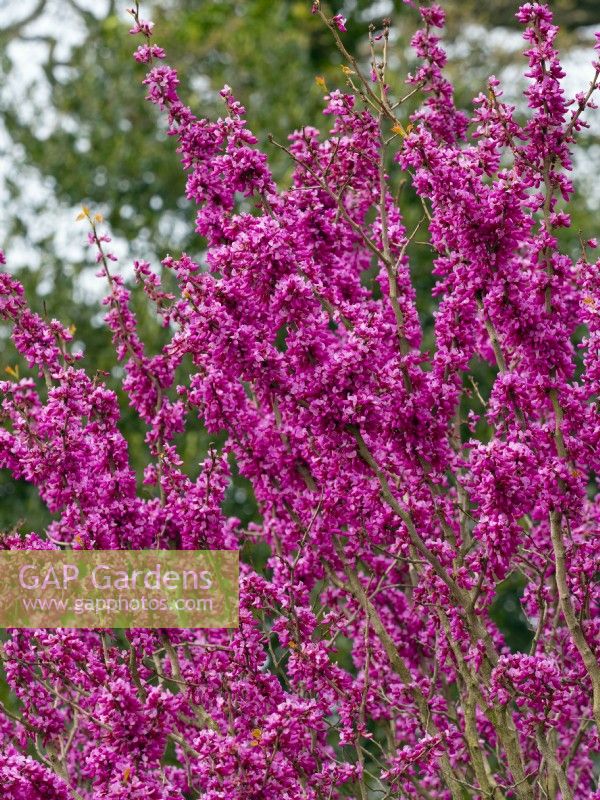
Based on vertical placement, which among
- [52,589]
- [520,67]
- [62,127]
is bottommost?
[52,589]

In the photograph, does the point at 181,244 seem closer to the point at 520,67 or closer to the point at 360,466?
the point at 520,67

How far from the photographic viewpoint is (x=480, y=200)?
4082 mm

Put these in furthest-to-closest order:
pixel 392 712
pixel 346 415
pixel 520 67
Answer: pixel 520 67 < pixel 392 712 < pixel 346 415

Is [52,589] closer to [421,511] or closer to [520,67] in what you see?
[421,511]

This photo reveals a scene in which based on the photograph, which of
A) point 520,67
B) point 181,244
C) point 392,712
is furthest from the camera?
point 520,67

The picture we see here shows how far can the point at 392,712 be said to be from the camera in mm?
5211

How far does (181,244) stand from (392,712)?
10.8 metres

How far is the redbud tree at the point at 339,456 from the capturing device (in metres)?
4.04

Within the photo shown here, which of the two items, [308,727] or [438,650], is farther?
[438,650]

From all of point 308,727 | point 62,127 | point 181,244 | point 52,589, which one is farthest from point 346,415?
point 62,127

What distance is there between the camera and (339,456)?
415cm

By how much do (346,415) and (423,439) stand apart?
506 mm

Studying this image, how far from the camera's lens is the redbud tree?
4043 mm

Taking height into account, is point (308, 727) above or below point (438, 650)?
below
